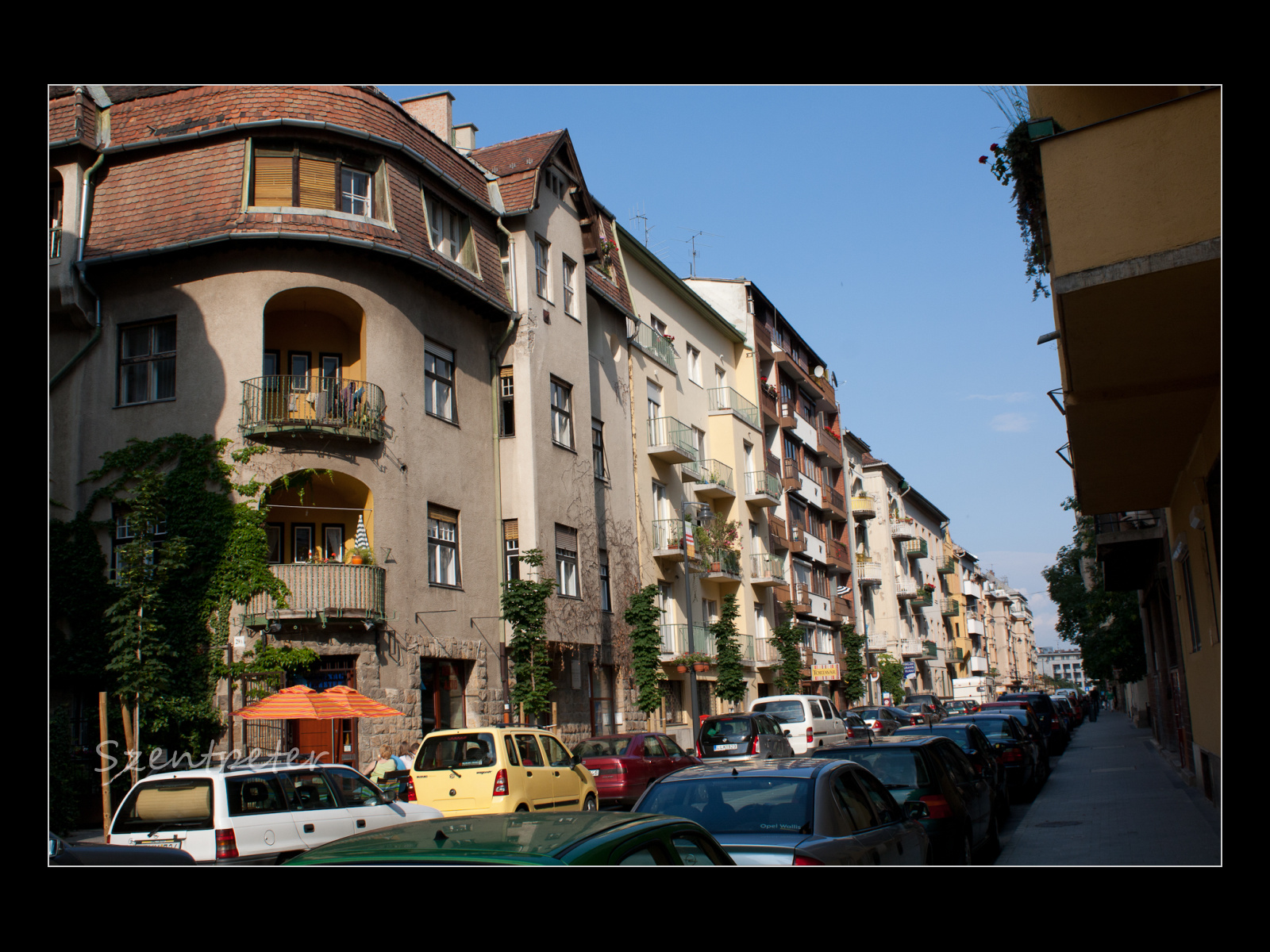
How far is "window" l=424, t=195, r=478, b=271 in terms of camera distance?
24844mm

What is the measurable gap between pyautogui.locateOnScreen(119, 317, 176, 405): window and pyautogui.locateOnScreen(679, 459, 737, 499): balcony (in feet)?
63.8

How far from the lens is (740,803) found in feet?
24.7

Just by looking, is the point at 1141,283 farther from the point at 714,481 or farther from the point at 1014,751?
the point at 714,481

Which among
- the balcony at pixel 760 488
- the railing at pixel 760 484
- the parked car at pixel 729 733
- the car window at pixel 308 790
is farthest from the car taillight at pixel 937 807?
the railing at pixel 760 484

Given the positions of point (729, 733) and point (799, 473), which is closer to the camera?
point (729, 733)

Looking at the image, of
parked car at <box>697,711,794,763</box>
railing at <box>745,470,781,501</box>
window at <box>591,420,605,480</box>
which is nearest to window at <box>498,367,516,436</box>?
window at <box>591,420,605,480</box>

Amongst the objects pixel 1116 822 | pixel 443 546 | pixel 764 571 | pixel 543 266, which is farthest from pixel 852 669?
pixel 1116 822

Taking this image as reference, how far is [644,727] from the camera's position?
3144 cm

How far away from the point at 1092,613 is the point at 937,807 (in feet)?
117

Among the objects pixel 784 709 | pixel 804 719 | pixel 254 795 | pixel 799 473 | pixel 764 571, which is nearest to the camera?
pixel 254 795

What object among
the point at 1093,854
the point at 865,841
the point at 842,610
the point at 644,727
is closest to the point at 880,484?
the point at 842,610

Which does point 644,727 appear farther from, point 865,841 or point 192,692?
point 865,841

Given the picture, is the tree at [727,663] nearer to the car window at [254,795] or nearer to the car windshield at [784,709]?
the car windshield at [784,709]

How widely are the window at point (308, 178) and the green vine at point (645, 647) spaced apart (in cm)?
1355
